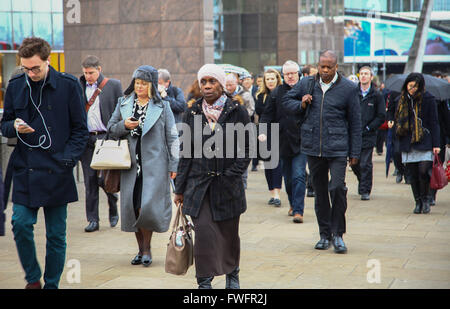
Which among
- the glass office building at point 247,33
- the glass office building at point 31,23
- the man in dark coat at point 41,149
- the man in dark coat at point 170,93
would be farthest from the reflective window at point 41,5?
the glass office building at point 247,33

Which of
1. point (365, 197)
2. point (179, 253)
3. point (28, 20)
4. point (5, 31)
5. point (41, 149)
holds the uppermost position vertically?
point (28, 20)

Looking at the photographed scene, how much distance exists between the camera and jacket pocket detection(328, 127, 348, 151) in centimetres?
790

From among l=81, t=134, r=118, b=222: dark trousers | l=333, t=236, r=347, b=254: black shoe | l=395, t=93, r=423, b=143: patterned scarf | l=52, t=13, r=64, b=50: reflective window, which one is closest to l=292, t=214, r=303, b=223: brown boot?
l=333, t=236, r=347, b=254: black shoe

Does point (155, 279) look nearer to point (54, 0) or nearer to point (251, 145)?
point (251, 145)

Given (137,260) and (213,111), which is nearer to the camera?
(213,111)

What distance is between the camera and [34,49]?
5.85m

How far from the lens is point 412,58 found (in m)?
31.4

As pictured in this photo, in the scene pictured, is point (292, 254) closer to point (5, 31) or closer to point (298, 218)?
point (298, 218)

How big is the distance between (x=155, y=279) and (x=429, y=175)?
550 centimetres

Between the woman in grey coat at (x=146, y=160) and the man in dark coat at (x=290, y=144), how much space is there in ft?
8.85

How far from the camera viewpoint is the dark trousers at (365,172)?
1223 centimetres

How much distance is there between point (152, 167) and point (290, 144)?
3.13 metres

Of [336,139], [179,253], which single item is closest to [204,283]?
[179,253]
